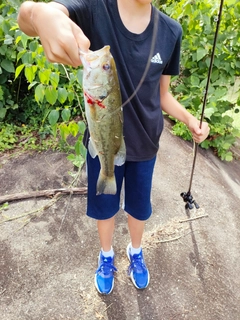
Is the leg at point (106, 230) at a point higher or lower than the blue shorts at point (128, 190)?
lower

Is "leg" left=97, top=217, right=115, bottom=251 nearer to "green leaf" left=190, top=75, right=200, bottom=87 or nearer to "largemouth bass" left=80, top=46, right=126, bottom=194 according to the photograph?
"largemouth bass" left=80, top=46, right=126, bottom=194

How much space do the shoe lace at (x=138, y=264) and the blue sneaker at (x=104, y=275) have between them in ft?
0.48

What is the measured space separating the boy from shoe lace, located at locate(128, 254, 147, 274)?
38 centimetres

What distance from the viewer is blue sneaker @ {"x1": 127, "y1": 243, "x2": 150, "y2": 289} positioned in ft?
6.97

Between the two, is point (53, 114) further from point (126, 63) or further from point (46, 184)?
point (46, 184)

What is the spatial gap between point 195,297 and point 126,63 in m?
1.64

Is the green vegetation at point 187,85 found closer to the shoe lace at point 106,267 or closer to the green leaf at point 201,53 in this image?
the green leaf at point 201,53

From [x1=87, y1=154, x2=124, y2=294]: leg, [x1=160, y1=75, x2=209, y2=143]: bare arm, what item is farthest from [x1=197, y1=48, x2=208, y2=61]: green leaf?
[x1=87, y1=154, x2=124, y2=294]: leg

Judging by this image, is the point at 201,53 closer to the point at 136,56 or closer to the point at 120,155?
the point at 136,56

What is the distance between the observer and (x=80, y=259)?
2.29m

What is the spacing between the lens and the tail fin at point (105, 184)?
1.54 meters

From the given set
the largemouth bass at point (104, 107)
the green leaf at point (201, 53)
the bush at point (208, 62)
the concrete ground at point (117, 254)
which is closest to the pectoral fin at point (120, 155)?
the largemouth bass at point (104, 107)

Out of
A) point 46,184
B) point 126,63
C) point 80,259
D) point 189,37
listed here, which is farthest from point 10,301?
point 189,37

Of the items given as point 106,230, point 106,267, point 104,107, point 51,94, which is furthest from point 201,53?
point 104,107
